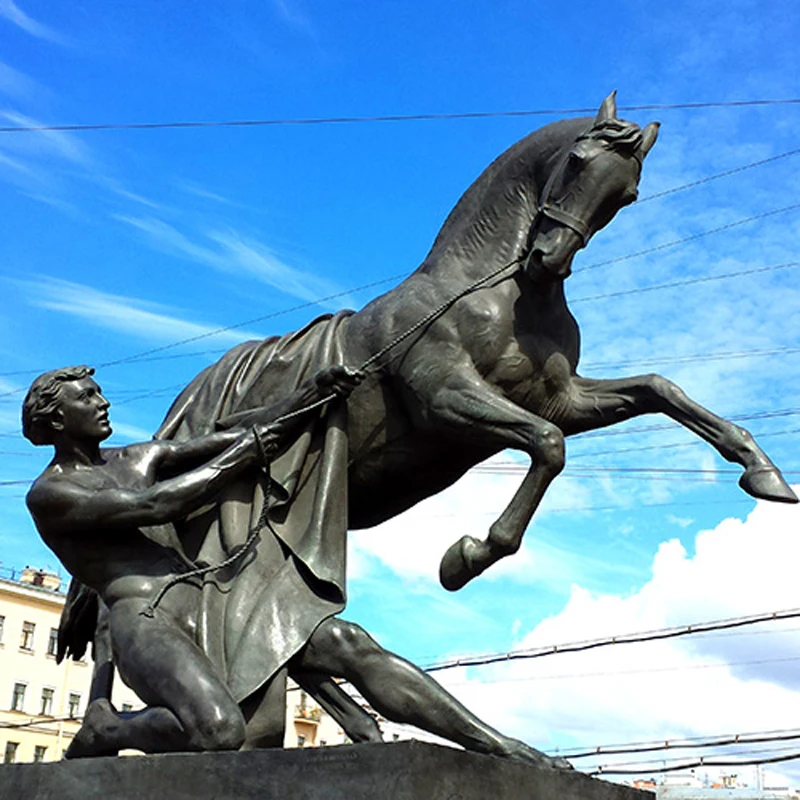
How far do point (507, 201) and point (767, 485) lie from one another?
200 cm

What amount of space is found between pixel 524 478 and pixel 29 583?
5118 centimetres

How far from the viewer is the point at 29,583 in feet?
178

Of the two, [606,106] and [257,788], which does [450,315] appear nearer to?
[606,106]

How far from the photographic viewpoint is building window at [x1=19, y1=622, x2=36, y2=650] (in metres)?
52.5

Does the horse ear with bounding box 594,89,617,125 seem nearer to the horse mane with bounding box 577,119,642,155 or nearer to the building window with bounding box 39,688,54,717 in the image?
the horse mane with bounding box 577,119,642,155

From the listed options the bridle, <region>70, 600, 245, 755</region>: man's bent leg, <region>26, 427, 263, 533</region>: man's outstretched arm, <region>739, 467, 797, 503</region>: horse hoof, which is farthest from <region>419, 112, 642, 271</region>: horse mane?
<region>70, 600, 245, 755</region>: man's bent leg

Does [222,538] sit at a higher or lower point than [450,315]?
lower

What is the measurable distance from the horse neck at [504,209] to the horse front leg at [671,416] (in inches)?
32.3

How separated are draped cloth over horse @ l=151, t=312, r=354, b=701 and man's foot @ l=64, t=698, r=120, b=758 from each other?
52 centimetres

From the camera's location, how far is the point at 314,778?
4.93 m

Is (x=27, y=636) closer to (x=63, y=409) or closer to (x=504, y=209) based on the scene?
(x=63, y=409)

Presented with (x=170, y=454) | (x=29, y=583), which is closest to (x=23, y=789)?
(x=170, y=454)

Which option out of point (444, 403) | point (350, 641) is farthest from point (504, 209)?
point (350, 641)

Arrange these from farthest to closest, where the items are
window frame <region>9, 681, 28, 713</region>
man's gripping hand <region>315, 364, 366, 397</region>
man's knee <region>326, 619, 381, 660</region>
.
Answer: window frame <region>9, 681, 28, 713</region>
man's gripping hand <region>315, 364, 366, 397</region>
man's knee <region>326, 619, 381, 660</region>
